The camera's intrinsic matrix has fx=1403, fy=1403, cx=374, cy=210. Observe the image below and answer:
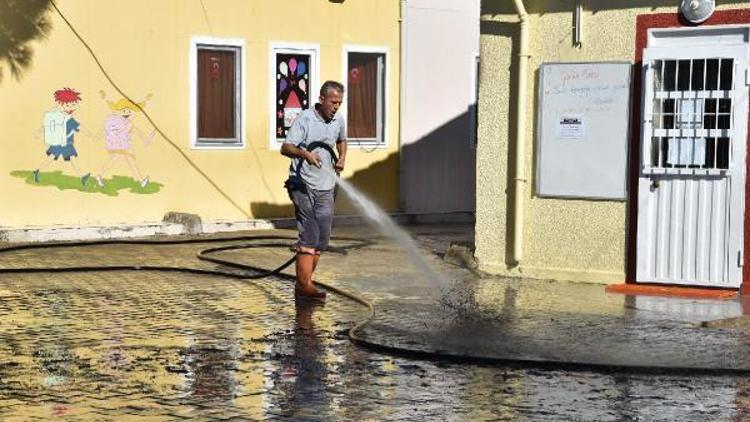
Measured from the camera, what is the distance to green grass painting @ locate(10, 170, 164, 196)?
56.5 ft

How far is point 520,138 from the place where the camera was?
1379 cm

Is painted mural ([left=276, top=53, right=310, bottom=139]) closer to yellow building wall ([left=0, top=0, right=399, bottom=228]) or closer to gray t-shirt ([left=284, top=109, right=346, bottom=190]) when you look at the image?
yellow building wall ([left=0, top=0, right=399, bottom=228])

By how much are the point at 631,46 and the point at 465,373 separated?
18.2 feet

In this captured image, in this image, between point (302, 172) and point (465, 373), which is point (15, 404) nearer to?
point (465, 373)

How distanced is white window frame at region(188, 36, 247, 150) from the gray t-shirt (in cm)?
688

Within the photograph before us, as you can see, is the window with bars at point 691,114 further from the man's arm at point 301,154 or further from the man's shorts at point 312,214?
the man's arm at point 301,154

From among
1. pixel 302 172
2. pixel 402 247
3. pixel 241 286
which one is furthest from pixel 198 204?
pixel 302 172

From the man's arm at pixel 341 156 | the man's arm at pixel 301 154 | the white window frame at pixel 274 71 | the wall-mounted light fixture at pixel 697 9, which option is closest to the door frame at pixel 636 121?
the wall-mounted light fixture at pixel 697 9

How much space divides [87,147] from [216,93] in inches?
84.4

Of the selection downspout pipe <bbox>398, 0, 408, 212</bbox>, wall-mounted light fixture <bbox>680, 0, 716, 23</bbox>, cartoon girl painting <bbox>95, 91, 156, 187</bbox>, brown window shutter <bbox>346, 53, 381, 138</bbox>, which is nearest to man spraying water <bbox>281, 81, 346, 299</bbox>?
wall-mounted light fixture <bbox>680, 0, 716, 23</bbox>

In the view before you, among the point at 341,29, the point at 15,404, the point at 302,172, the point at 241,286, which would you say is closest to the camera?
the point at 15,404

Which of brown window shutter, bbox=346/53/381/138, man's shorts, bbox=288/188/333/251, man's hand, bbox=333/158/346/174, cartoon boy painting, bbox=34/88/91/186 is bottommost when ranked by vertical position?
man's shorts, bbox=288/188/333/251

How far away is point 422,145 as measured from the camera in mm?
21547

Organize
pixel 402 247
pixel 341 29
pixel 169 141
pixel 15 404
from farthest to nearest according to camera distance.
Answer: pixel 341 29, pixel 169 141, pixel 402 247, pixel 15 404
